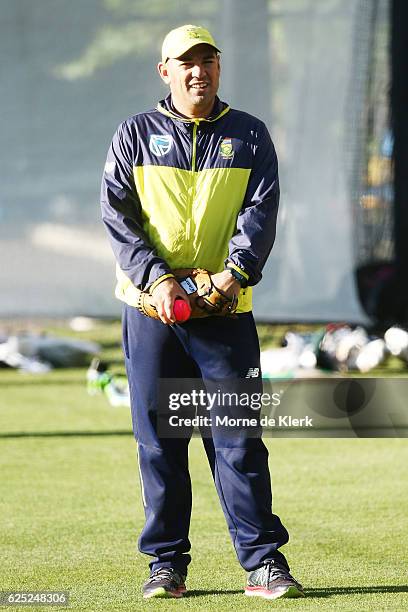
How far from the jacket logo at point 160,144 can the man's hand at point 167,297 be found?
37 centimetres

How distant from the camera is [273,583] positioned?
3.77 m

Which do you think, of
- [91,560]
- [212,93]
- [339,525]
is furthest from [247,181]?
[339,525]

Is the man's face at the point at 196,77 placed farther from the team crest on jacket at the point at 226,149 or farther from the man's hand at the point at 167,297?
the man's hand at the point at 167,297

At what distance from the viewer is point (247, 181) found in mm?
3863

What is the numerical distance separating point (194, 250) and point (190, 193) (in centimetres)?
16

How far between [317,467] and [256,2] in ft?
19.1

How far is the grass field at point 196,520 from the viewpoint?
3.95 metres

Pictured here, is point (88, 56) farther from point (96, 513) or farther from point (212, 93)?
point (212, 93)

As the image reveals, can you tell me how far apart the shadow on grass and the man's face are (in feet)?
4.41

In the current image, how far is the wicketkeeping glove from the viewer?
371cm

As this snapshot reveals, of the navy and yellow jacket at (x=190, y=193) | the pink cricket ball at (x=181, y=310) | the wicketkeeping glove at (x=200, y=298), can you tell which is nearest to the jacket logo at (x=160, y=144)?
the navy and yellow jacket at (x=190, y=193)

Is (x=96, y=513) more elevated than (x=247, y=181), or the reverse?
(x=247, y=181)

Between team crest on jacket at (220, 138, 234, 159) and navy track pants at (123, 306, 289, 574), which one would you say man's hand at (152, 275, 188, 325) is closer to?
navy track pants at (123, 306, 289, 574)

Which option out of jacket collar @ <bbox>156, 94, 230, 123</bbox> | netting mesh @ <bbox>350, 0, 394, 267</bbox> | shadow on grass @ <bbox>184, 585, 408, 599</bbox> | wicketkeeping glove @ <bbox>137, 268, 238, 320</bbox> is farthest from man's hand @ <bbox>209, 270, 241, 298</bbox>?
netting mesh @ <bbox>350, 0, 394, 267</bbox>
